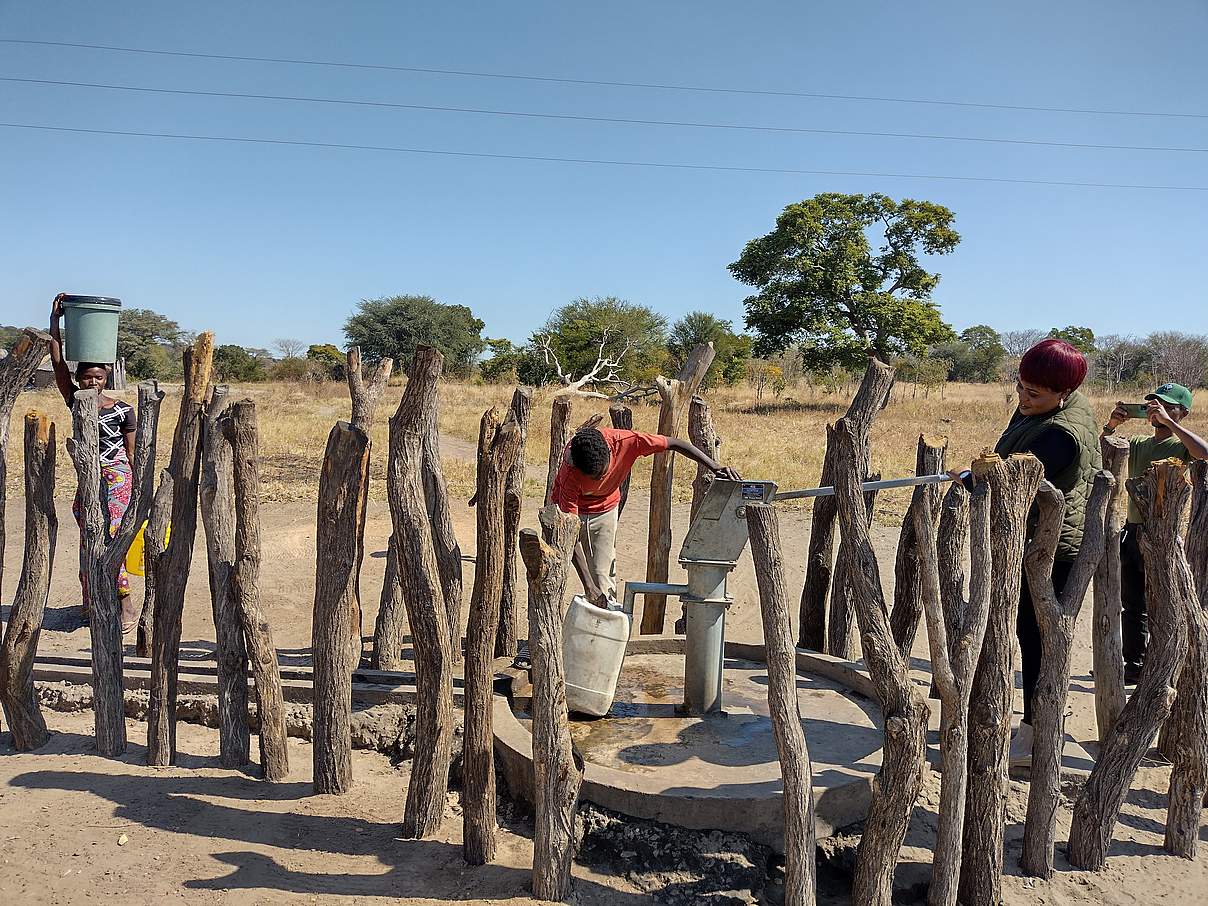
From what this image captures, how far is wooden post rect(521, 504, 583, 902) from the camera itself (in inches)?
111

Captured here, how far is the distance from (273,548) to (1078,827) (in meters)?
5.98

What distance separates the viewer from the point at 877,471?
1222 cm

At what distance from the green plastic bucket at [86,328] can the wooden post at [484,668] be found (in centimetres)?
289

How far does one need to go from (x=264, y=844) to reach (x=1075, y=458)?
333 cm

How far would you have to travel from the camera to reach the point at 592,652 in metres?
3.70

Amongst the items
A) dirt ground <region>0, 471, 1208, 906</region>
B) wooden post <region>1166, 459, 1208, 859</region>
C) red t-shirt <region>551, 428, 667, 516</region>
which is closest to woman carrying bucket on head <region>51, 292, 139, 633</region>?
dirt ground <region>0, 471, 1208, 906</region>

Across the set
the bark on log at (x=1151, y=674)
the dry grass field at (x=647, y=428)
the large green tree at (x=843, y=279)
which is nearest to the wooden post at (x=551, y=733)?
the bark on log at (x=1151, y=674)

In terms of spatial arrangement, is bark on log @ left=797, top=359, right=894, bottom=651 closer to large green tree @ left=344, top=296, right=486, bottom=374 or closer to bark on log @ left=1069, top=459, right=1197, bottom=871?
bark on log @ left=1069, top=459, right=1197, bottom=871

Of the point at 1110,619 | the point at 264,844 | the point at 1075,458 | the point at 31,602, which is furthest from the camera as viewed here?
the point at 1110,619

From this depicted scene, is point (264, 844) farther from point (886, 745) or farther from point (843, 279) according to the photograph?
point (843, 279)

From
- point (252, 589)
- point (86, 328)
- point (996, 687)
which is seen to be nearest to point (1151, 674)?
point (996, 687)

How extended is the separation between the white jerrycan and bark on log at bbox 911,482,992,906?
1.25 metres

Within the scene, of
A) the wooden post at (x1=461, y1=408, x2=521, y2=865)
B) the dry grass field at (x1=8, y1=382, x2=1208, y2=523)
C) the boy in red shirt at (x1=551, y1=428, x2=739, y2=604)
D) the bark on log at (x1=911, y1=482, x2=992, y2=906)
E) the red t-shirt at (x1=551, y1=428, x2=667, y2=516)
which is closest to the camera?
the bark on log at (x1=911, y1=482, x2=992, y2=906)

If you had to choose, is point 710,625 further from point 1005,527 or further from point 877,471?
point 877,471
